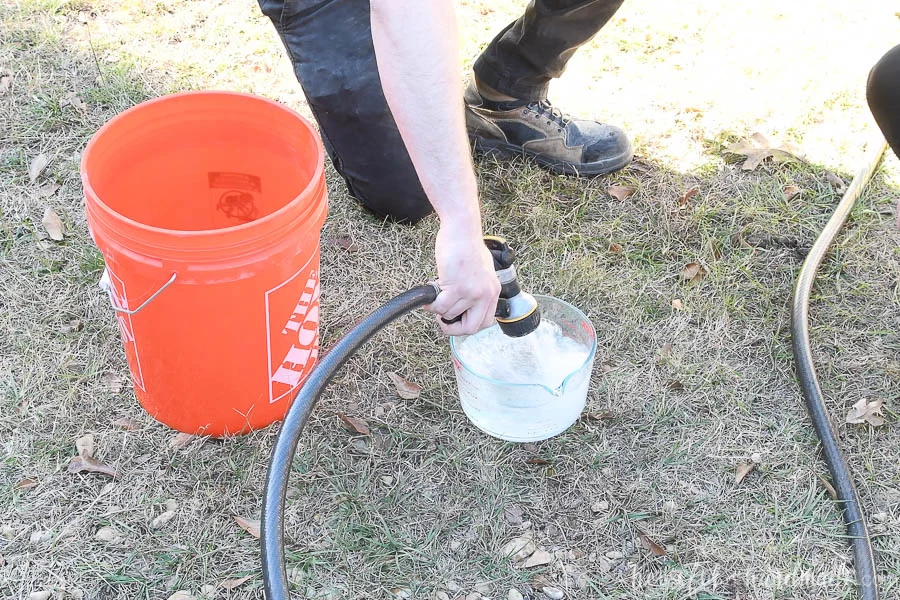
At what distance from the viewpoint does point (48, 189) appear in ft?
8.40

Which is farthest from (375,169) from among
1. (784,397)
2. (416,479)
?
(784,397)

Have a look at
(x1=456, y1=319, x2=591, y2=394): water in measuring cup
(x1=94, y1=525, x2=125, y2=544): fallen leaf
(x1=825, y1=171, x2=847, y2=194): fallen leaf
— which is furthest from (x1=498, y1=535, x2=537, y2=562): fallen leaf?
(x1=825, y1=171, x2=847, y2=194): fallen leaf

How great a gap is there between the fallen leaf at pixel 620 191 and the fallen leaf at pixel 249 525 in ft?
5.16

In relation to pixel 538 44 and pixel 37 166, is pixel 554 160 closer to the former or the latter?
pixel 538 44

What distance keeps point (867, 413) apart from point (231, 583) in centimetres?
164

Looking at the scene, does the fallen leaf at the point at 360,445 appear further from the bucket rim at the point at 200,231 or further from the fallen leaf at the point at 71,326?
the fallen leaf at the point at 71,326

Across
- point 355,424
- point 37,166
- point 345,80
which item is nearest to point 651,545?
point 355,424

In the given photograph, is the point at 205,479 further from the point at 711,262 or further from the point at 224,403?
the point at 711,262

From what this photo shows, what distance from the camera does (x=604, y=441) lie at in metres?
2.01

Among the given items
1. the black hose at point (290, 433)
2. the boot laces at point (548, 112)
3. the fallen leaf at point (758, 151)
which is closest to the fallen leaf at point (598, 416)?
the black hose at point (290, 433)

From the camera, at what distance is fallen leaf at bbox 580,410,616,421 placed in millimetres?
2061

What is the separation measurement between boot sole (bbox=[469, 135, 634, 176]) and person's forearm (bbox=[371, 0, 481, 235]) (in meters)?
1.30

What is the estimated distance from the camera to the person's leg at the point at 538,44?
97.2 inches

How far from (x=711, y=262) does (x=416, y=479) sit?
3.91 feet
